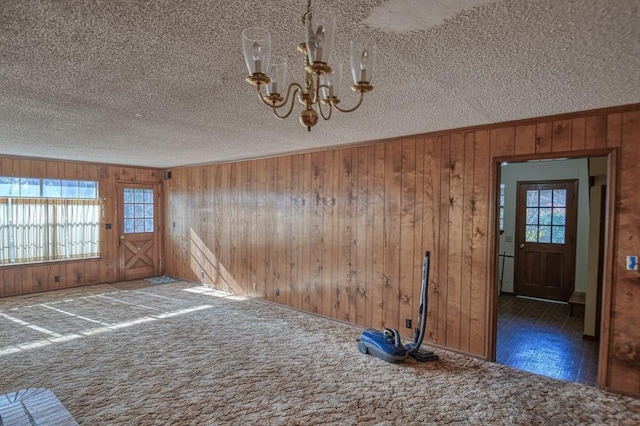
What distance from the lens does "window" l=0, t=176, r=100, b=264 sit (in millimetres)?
6199

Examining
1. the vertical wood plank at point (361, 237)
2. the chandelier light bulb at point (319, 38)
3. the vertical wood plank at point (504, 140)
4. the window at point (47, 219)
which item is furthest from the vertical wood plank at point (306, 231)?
the window at point (47, 219)

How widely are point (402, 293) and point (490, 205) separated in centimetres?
150

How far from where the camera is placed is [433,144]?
161 inches

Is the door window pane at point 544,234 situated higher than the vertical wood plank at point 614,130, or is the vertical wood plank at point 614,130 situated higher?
the vertical wood plank at point 614,130

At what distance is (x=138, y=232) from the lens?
793cm


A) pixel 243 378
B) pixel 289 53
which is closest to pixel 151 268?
pixel 243 378

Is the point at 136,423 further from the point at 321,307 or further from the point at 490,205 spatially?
the point at 490,205

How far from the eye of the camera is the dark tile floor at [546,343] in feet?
11.8

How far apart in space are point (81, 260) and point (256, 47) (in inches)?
294

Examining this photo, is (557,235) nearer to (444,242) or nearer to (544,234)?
(544,234)

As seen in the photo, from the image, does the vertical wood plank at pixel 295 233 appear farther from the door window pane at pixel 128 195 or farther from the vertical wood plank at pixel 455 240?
the door window pane at pixel 128 195

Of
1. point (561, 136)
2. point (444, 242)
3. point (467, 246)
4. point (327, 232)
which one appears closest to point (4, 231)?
point (327, 232)

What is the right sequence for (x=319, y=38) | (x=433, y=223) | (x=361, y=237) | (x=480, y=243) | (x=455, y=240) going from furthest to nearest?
(x=361, y=237), (x=433, y=223), (x=455, y=240), (x=480, y=243), (x=319, y=38)

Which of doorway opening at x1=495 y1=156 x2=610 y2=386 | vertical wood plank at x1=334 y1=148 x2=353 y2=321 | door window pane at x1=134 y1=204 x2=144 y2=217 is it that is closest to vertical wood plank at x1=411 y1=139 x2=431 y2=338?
vertical wood plank at x1=334 y1=148 x2=353 y2=321
